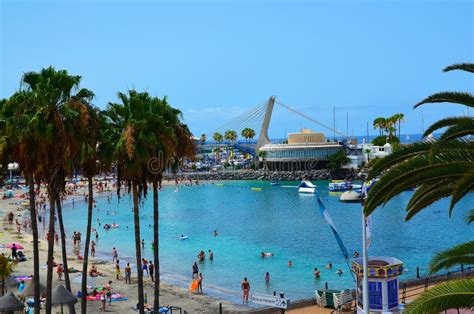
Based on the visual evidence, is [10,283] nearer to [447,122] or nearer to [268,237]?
[447,122]

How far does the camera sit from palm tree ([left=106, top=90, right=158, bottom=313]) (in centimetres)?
1867

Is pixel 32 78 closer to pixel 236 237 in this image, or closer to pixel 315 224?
pixel 236 237

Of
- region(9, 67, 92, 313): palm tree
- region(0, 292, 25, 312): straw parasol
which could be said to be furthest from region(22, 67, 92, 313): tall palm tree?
region(0, 292, 25, 312): straw parasol

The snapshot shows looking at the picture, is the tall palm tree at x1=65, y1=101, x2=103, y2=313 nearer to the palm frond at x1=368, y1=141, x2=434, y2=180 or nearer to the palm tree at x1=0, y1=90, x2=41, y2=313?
the palm tree at x1=0, y1=90, x2=41, y2=313

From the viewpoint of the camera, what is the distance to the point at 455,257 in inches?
429

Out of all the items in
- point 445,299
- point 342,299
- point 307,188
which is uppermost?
point 445,299

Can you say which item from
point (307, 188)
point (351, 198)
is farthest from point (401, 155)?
point (307, 188)

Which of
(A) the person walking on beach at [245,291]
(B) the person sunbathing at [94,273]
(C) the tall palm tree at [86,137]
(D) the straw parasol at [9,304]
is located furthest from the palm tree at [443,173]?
(B) the person sunbathing at [94,273]

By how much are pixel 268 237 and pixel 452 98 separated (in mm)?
48360

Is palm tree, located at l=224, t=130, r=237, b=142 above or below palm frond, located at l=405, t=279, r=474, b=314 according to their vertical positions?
above

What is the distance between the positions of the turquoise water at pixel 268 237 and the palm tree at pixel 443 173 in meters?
23.4

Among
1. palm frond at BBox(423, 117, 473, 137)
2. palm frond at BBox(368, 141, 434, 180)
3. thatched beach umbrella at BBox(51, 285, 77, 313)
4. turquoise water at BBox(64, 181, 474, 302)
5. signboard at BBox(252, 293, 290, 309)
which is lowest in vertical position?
turquoise water at BBox(64, 181, 474, 302)

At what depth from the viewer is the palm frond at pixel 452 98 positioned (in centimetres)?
1062

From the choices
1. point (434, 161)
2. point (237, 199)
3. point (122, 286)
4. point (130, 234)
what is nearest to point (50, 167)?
point (434, 161)
